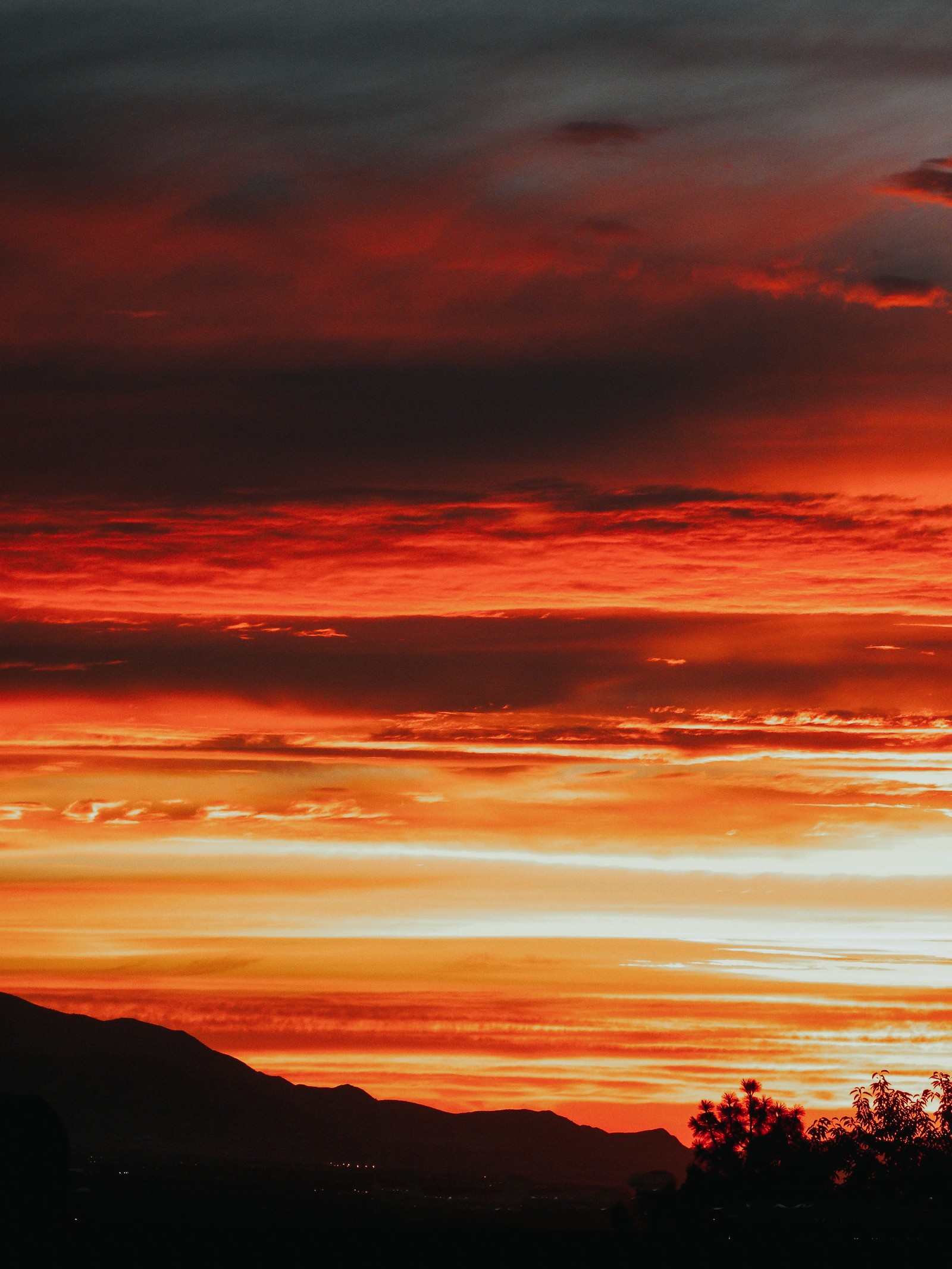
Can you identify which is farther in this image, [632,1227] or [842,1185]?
[842,1185]

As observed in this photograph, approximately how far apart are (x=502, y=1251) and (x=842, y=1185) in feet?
123

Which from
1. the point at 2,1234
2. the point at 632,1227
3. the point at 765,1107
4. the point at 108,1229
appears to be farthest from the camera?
the point at 108,1229

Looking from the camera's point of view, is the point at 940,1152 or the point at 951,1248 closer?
the point at 951,1248

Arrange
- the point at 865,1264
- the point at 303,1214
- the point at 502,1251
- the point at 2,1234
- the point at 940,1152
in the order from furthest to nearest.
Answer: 1. the point at 303,1214
2. the point at 502,1251
3. the point at 940,1152
4. the point at 2,1234
5. the point at 865,1264

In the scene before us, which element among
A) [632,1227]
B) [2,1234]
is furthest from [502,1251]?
[2,1234]

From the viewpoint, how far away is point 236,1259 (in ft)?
307

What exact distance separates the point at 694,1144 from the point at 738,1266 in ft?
74.1

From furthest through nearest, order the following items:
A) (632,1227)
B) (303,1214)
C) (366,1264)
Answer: (303,1214)
(366,1264)
(632,1227)

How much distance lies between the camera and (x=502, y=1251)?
105688 millimetres

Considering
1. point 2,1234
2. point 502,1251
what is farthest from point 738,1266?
point 502,1251

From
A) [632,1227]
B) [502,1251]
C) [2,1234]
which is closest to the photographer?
[2,1234]

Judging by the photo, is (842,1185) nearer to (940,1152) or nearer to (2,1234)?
(940,1152)

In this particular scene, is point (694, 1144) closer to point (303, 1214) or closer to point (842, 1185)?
point (842, 1185)

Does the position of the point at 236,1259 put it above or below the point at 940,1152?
below
